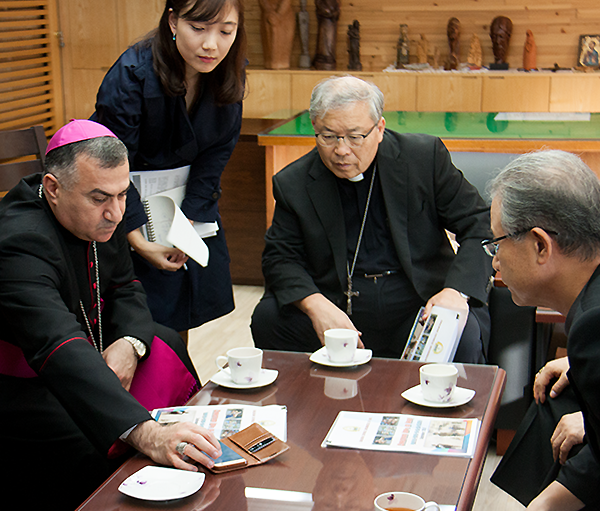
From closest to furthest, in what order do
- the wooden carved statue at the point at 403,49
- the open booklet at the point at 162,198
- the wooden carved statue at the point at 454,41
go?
the open booklet at the point at 162,198 < the wooden carved statue at the point at 454,41 < the wooden carved statue at the point at 403,49

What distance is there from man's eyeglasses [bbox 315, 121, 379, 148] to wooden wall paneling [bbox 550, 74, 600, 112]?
11.4 ft

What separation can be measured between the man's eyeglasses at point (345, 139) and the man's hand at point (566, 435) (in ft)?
3.66

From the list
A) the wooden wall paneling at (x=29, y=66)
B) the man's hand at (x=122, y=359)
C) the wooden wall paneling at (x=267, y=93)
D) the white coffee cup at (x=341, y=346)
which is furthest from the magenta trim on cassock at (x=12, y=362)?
the wooden wall paneling at (x=267, y=93)

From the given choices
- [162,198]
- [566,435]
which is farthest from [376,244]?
[566,435]

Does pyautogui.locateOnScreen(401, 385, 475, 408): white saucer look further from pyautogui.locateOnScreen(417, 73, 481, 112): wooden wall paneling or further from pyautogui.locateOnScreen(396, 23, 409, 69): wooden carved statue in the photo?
pyautogui.locateOnScreen(396, 23, 409, 69): wooden carved statue

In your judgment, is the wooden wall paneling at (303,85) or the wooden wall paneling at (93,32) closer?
the wooden wall paneling at (303,85)

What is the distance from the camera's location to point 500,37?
5.60 metres

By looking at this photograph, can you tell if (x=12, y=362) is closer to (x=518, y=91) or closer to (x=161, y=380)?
(x=161, y=380)

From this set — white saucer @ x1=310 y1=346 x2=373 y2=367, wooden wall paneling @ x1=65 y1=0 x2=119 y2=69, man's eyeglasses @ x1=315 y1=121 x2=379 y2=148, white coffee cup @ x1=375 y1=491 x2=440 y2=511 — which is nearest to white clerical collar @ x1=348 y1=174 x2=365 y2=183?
man's eyeglasses @ x1=315 y1=121 x2=379 y2=148

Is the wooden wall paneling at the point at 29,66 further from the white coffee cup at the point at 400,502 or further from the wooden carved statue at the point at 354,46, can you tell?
the white coffee cup at the point at 400,502

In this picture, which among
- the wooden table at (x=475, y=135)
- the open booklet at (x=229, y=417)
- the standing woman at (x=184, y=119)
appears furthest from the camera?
the wooden table at (x=475, y=135)

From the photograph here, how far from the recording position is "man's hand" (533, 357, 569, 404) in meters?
1.83

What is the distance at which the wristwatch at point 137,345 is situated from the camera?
2064 mm

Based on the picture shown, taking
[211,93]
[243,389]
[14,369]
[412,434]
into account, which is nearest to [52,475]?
[14,369]
